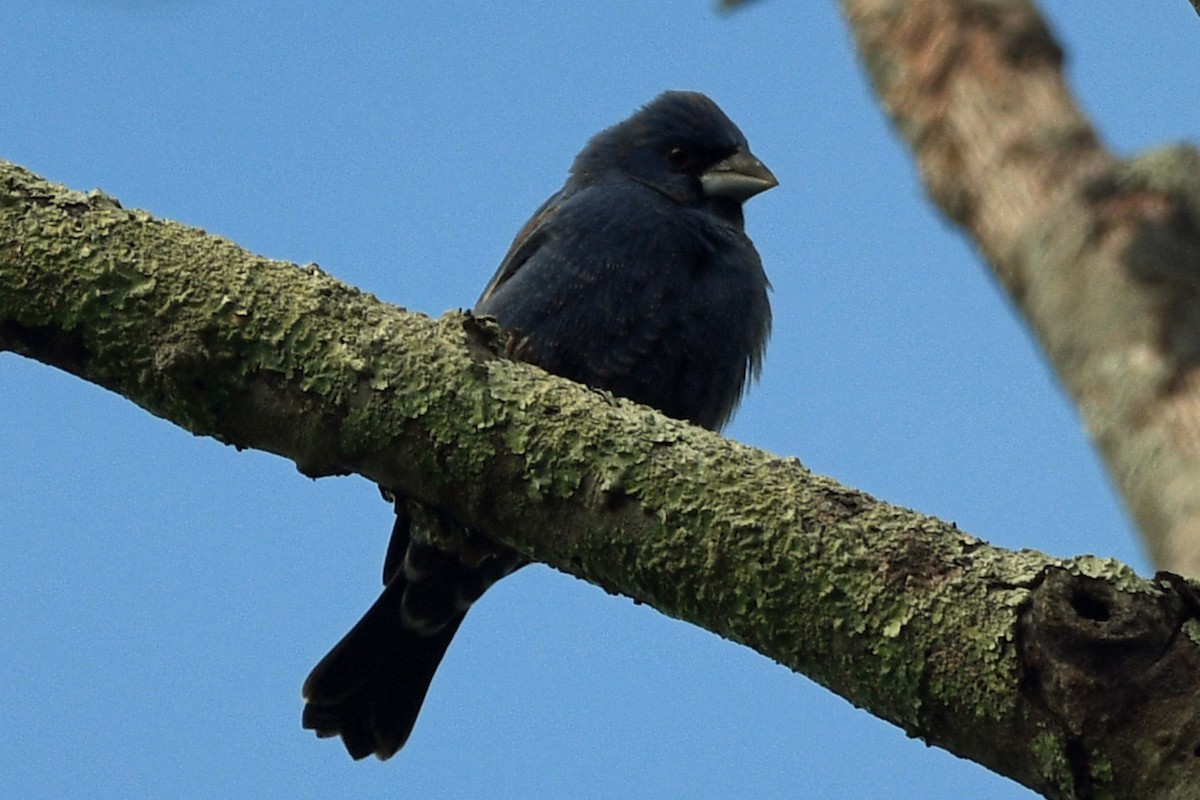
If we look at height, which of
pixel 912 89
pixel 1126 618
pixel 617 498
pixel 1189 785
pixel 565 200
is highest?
pixel 565 200

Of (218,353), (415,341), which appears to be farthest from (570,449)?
(218,353)

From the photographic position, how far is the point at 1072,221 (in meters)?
1.96

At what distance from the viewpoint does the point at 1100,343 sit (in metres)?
1.79

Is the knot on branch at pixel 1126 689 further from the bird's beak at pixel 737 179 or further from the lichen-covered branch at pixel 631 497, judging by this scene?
the bird's beak at pixel 737 179

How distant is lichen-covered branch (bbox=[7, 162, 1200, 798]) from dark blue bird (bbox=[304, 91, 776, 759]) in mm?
1630

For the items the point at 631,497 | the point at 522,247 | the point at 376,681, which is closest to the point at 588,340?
the point at 522,247

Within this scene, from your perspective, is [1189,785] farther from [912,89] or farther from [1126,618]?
[912,89]

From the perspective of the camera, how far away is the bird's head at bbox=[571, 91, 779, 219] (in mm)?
5121

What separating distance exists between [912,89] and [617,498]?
2.29 feet

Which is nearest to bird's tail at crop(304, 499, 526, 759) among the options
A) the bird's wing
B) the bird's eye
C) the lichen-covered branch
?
the bird's wing

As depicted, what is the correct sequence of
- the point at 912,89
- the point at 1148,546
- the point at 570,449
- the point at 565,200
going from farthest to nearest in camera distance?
the point at 565,200 → the point at 570,449 → the point at 912,89 → the point at 1148,546

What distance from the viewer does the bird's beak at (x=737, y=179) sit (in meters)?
5.11

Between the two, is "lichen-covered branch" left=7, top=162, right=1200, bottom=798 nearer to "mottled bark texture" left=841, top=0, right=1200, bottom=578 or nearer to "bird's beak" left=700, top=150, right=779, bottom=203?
"mottled bark texture" left=841, top=0, right=1200, bottom=578

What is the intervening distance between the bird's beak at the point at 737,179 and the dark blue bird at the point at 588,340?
160 millimetres
